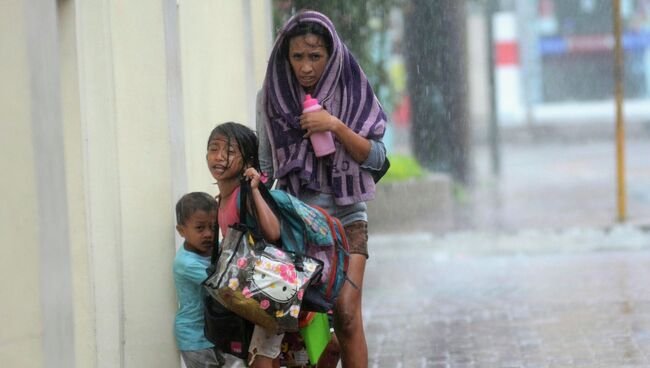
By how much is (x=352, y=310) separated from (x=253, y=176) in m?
0.84

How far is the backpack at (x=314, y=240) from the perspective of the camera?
562 centimetres

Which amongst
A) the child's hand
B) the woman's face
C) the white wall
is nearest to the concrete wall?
the white wall

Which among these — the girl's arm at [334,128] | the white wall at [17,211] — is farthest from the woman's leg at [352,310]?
the white wall at [17,211]

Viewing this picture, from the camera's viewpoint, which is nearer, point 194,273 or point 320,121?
point 320,121

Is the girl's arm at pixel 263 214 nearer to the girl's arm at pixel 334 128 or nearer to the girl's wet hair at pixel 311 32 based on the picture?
the girl's arm at pixel 334 128

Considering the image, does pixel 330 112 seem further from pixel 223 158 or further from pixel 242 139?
pixel 223 158

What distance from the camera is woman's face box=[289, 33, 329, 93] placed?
19.3 ft

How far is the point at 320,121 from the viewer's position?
19.0 feet

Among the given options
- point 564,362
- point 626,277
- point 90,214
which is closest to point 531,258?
point 626,277

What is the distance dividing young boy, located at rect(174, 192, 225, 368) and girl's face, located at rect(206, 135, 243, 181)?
0.50m

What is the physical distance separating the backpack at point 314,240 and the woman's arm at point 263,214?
4cm

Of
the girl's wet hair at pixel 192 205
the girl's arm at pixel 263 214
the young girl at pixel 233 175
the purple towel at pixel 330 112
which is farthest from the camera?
the girl's wet hair at pixel 192 205

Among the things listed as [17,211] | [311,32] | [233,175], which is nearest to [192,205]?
[233,175]

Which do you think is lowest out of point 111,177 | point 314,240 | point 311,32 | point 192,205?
point 314,240
